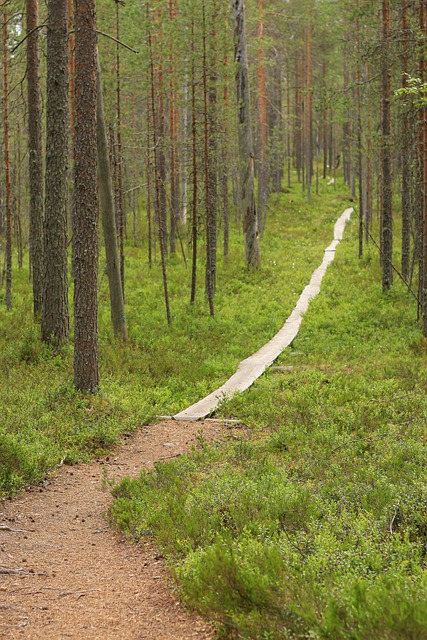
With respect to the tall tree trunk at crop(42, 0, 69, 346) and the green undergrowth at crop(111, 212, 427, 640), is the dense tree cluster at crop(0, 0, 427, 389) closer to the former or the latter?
the tall tree trunk at crop(42, 0, 69, 346)

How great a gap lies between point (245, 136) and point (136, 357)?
13944 mm

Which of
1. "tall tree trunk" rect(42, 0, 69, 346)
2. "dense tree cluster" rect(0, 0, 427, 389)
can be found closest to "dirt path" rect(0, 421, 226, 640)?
"dense tree cluster" rect(0, 0, 427, 389)

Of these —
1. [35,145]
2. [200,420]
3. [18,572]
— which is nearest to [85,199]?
[200,420]

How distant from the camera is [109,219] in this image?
15.7 metres

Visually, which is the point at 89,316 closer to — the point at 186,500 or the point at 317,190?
the point at 186,500

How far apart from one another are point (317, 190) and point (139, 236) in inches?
777

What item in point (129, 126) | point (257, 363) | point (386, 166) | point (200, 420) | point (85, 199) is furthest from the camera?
point (129, 126)

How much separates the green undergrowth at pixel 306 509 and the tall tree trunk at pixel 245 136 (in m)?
12.9

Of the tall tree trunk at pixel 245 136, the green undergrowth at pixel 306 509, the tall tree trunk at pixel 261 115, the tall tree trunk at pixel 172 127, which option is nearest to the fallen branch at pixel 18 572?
the green undergrowth at pixel 306 509

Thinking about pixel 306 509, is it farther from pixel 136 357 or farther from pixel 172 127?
pixel 172 127

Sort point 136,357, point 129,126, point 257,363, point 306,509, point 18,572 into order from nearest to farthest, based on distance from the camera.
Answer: point 18,572
point 306,509
point 136,357
point 257,363
point 129,126

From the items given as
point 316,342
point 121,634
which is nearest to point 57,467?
point 121,634

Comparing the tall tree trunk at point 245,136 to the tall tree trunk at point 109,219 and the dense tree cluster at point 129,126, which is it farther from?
the tall tree trunk at point 109,219

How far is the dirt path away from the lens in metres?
4.44
